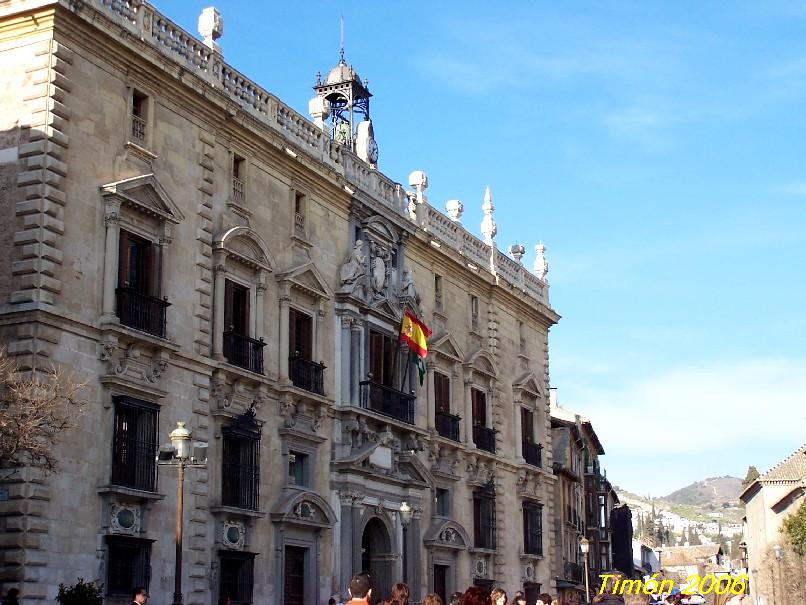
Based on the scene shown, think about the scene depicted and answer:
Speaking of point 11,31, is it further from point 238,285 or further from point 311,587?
point 311,587

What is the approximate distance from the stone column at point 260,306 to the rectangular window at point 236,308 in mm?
285

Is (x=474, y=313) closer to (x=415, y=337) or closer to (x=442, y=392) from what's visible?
(x=442, y=392)

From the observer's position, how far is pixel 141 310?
26406 mm

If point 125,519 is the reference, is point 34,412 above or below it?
above

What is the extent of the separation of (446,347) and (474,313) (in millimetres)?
3330

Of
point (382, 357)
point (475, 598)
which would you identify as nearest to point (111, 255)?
point (382, 357)

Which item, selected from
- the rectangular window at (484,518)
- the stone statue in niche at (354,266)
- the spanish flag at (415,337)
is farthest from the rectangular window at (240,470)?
the rectangular window at (484,518)

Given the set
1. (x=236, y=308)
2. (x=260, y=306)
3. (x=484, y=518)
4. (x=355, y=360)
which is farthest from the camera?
(x=484, y=518)

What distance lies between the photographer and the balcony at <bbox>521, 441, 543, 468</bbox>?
45.6 m

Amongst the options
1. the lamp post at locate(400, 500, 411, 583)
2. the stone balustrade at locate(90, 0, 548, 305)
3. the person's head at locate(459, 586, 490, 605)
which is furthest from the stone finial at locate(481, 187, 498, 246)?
the person's head at locate(459, 586, 490, 605)

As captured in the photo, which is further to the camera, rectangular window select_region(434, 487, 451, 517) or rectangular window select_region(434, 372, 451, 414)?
rectangular window select_region(434, 372, 451, 414)

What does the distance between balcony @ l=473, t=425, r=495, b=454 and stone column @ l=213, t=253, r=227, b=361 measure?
14.4m

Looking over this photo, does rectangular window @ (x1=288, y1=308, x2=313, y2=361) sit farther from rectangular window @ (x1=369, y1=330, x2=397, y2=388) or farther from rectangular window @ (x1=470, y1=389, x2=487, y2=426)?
rectangular window @ (x1=470, y1=389, x2=487, y2=426)

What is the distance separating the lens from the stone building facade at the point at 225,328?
80.1 ft
